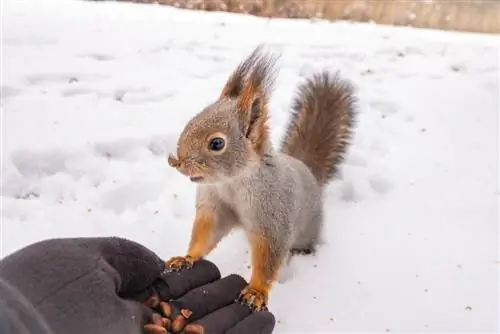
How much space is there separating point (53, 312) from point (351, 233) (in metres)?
0.98

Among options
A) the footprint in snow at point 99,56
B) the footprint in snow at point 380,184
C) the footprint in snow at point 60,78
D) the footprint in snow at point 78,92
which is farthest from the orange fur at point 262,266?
the footprint in snow at point 99,56

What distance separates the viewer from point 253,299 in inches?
53.8

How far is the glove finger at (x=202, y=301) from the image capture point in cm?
122

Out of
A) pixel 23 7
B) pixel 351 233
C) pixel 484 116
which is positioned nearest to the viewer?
pixel 351 233

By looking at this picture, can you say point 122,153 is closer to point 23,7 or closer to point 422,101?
point 422,101

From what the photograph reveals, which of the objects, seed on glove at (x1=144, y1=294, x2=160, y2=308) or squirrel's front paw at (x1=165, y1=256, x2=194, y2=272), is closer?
seed on glove at (x1=144, y1=294, x2=160, y2=308)

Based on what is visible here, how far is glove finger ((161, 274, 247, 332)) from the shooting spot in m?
1.22

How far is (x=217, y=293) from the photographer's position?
132cm

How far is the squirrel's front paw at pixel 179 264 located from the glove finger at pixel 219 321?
0.14m

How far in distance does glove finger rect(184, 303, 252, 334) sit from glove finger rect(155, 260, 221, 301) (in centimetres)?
8

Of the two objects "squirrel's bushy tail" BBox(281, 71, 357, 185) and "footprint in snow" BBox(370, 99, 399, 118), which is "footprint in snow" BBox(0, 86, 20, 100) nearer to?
"squirrel's bushy tail" BBox(281, 71, 357, 185)

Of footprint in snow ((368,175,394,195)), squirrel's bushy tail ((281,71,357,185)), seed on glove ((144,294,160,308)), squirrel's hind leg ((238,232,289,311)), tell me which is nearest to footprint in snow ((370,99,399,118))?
footprint in snow ((368,175,394,195))

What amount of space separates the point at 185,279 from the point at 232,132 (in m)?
0.31

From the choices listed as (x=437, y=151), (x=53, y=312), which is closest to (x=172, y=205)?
(x=53, y=312)
